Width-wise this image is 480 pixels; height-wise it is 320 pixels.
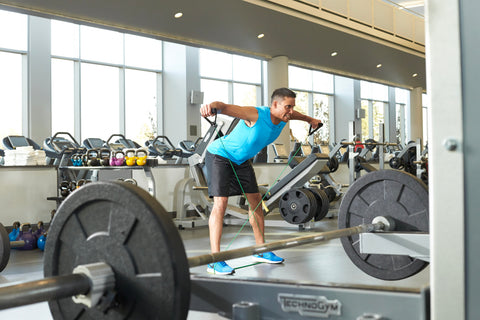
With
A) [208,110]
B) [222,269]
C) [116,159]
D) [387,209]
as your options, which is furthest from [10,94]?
[387,209]

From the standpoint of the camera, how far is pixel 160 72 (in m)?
13.0

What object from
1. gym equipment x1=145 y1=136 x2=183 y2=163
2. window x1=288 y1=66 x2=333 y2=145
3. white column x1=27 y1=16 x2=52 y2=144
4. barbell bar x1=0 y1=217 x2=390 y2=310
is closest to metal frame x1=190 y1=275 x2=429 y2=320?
barbell bar x1=0 y1=217 x2=390 y2=310

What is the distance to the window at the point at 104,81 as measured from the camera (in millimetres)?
11180

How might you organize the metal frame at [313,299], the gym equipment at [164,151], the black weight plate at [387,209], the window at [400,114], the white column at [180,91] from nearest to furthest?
the metal frame at [313,299] < the black weight plate at [387,209] < the gym equipment at [164,151] < the white column at [180,91] < the window at [400,114]

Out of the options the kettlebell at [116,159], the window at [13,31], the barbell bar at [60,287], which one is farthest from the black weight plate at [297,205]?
the window at [13,31]

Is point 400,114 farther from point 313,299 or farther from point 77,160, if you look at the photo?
point 313,299

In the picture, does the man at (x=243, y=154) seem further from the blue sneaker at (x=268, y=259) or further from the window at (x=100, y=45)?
the window at (x=100, y=45)

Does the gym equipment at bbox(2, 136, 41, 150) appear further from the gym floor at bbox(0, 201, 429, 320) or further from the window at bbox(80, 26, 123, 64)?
the window at bbox(80, 26, 123, 64)

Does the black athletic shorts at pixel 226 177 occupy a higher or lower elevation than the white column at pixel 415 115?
lower

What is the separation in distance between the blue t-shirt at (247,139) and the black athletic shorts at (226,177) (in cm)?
6

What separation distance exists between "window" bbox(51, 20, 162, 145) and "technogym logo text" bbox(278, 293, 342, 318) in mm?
10520

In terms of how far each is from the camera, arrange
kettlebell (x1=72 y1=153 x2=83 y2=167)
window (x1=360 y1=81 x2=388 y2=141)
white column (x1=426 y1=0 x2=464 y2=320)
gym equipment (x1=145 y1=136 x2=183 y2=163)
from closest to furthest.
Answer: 1. white column (x1=426 y1=0 x2=464 y2=320)
2. kettlebell (x1=72 y1=153 x2=83 y2=167)
3. gym equipment (x1=145 y1=136 x2=183 y2=163)
4. window (x1=360 y1=81 x2=388 y2=141)

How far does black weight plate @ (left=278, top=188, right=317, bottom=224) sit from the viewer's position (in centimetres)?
581

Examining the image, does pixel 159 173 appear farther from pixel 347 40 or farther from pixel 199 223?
pixel 347 40
